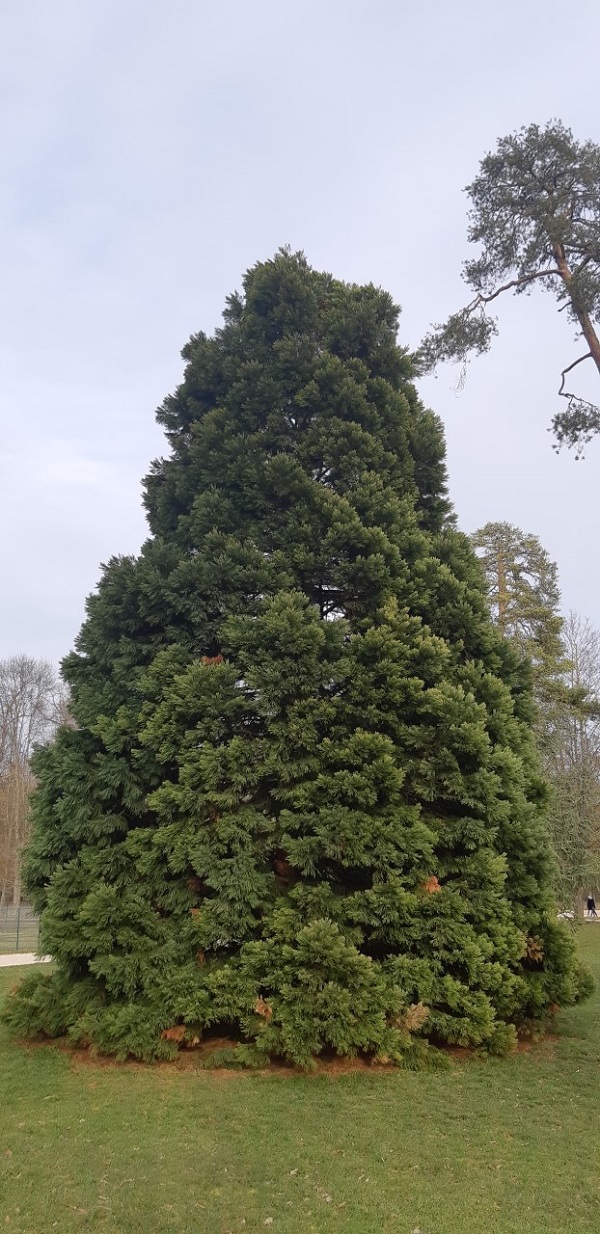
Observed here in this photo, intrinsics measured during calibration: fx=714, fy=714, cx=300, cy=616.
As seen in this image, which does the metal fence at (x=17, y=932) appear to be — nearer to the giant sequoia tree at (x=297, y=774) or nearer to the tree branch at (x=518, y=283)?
the giant sequoia tree at (x=297, y=774)

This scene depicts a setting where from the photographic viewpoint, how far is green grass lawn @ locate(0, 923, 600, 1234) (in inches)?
164

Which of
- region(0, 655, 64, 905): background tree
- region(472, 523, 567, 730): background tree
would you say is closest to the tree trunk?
region(472, 523, 567, 730): background tree

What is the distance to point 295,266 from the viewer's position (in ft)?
31.6

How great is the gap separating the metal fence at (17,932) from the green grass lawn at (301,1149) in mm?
14769

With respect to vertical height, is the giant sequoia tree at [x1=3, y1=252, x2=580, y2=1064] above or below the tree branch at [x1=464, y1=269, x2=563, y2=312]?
below

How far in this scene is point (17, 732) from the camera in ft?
124

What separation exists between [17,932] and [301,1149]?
1986cm

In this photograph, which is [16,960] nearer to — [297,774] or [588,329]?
[297,774]

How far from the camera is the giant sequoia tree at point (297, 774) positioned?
6816 mm

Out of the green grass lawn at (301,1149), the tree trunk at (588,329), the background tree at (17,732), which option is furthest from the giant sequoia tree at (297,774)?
the background tree at (17,732)

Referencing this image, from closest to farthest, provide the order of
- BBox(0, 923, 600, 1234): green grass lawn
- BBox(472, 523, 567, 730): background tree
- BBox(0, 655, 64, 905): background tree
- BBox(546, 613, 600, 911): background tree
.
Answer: BBox(0, 923, 600, 1234): green grass lawn < BBox(546, 613, 600, 911): background tree < BBox(472, 523, 567, 730): background tree < BBox(0, 655, 64, 905): background tree

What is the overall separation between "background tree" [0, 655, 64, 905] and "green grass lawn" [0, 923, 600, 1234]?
30.7 meters

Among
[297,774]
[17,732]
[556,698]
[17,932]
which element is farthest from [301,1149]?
[17,732]

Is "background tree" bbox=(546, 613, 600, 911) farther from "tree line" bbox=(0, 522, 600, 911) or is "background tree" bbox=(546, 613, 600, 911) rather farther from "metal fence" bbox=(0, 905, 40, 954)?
"metal fence" bbox=(0, 905, 40, 954)
